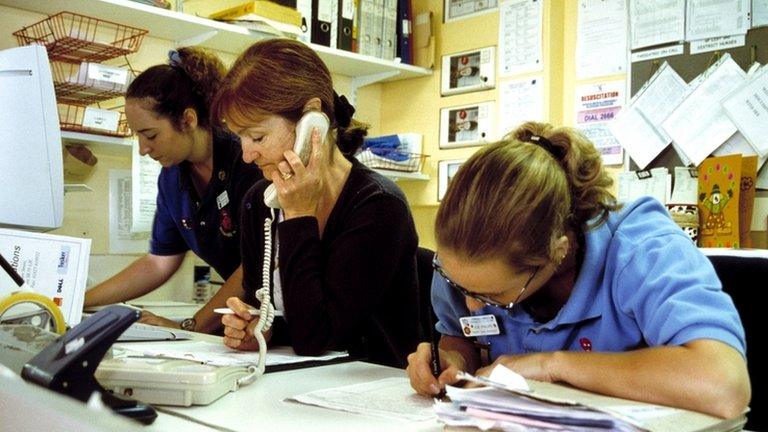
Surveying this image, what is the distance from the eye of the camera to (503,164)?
3.45 feet

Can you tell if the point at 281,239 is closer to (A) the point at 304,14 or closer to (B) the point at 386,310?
(B) the point at 386,310

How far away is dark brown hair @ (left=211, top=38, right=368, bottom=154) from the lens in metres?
1.48

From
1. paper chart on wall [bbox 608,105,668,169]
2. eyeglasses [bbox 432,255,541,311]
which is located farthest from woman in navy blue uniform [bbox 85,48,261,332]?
paper chart on wall [bbox 608,105,668,169]

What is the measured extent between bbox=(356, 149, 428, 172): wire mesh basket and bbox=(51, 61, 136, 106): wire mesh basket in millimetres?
1001

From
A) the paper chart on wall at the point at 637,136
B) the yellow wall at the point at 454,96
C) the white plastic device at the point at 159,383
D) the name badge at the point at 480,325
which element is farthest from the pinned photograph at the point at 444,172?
the white plastic device at the point at 159,383

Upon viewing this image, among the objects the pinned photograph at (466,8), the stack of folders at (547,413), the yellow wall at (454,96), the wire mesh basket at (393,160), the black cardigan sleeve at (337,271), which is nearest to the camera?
the stack of folders at (547,413)

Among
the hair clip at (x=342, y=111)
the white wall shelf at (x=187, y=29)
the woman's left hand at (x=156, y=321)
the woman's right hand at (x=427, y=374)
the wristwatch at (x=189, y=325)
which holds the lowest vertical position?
the wristwatch at (x=189, y=325)

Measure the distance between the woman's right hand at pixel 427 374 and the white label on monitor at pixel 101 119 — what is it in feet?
5.45

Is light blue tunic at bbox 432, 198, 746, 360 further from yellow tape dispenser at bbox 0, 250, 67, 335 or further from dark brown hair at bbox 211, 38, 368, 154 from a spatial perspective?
yellow tape dispenser at bbox 0, 250, 67, 335

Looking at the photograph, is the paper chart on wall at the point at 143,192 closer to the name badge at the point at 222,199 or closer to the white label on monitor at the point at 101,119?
the white label on monitor at the point at 101,119

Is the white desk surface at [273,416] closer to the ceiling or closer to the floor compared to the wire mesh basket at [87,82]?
closer to the floor

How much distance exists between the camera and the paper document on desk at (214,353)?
1224mm

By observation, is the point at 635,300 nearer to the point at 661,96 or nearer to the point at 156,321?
the point at 156,321

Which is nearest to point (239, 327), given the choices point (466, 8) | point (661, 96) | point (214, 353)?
point (214, 353)
